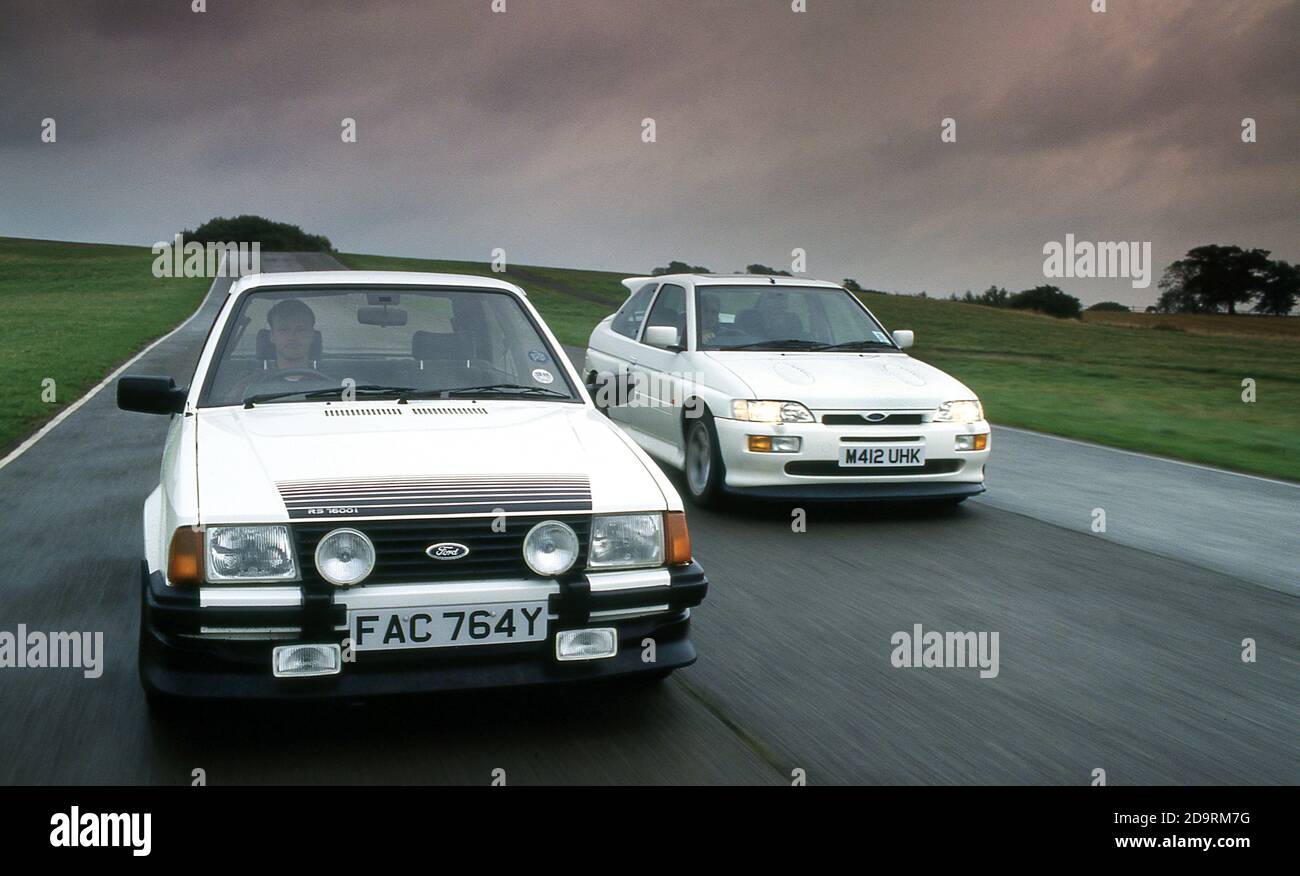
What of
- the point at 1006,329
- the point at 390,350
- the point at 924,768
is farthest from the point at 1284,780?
the point at 1006,329

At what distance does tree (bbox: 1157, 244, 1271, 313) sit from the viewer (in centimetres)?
8594

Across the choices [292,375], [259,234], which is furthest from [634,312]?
[259,234]

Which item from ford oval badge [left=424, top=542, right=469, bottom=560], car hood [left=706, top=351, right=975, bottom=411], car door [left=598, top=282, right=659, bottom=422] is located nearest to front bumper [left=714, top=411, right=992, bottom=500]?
car hood [left=706, top=351, right=975, bottom=411]

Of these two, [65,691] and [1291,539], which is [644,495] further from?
[1291,539]

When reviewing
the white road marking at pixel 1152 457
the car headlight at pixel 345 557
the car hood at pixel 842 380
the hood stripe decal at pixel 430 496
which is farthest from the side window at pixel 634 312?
the car headlight at pixel 345 557

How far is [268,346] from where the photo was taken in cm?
507

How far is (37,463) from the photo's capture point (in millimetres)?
9508

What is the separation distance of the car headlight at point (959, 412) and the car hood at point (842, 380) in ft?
0.15

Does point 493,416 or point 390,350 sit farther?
point 390,350

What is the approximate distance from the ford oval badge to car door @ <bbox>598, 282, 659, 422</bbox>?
6432mm

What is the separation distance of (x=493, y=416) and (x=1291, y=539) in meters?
5.43

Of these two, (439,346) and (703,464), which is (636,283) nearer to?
(703,464)

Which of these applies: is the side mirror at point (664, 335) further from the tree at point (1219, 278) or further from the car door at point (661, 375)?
the tree at point (1219, 278)

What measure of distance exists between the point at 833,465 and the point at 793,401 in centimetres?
48
